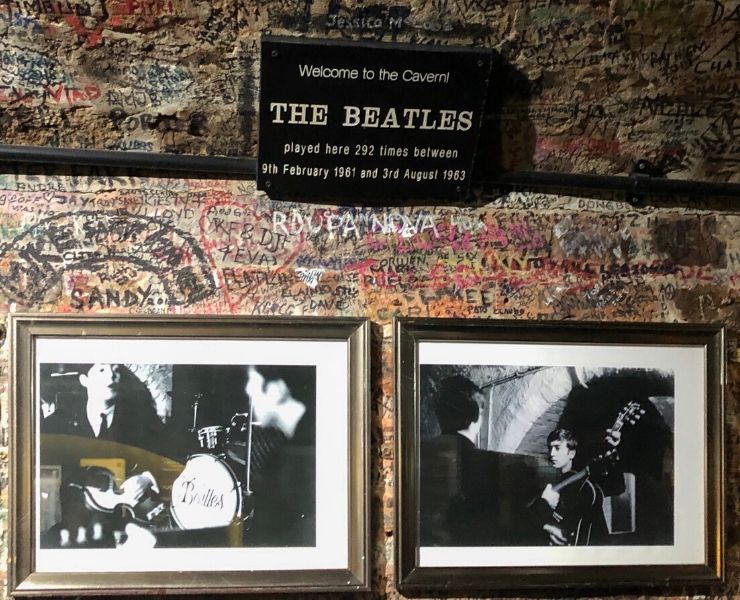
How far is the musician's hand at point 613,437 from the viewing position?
1630 mm

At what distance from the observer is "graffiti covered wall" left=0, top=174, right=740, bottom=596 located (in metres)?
1.57

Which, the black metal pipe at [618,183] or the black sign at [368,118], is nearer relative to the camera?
the black sign at [368,118]

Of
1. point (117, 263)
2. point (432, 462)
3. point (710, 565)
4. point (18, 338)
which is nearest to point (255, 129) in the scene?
point (117, 263)

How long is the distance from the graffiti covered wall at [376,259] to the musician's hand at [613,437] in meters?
0.24

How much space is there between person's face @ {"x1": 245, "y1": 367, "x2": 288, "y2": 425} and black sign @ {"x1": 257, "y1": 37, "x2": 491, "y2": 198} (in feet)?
1.28

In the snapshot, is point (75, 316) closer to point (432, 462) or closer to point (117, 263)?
point (117, 263)

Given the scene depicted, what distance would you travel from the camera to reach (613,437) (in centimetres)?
163

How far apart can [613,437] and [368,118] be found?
84cm

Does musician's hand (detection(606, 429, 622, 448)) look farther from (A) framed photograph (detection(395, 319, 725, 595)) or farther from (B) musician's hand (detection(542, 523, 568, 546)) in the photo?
(B) musician's hand (detection(542, 523, 568, 546))

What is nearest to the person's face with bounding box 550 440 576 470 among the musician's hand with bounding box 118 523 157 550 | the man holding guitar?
the man holding guitar

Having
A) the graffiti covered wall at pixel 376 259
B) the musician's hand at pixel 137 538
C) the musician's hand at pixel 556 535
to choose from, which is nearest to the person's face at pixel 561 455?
the musician's hand at pixel 556 535

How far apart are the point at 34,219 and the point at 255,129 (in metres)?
0.49

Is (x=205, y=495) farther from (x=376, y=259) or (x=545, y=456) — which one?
(x=545, y=456)

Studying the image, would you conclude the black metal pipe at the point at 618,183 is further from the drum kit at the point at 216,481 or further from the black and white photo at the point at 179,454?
the drum kit at the point at 216,481
